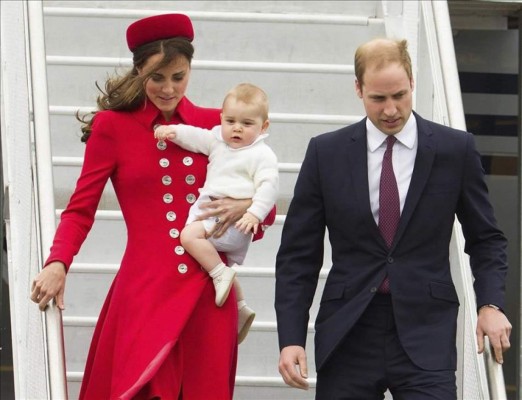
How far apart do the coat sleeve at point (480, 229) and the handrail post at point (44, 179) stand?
132 cm

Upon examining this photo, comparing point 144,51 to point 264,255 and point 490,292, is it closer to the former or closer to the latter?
point 490,292

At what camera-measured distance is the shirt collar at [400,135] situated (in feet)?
14.6

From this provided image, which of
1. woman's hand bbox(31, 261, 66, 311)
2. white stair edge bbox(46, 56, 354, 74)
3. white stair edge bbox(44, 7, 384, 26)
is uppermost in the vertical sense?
white stair edge bbox(44, 7, 384, 26)

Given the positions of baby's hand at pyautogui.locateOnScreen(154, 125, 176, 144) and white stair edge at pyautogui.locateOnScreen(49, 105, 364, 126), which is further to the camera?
white stair edge at pyautogui.locateOnScreen(49, 105, 364, 126)

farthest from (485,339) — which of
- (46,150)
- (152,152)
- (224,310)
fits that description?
(46,150)

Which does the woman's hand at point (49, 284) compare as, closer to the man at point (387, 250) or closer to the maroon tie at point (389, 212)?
the man at point (387, 250)

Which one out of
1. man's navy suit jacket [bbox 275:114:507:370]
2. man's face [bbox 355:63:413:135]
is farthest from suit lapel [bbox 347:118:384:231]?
man's face [bbox 355:63:413:135]

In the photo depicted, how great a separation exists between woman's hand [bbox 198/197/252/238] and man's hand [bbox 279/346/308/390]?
0.50m

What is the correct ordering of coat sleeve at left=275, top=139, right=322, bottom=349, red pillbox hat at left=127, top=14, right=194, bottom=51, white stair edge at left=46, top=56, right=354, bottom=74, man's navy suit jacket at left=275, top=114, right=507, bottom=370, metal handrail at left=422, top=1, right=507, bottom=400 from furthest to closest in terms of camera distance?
white stair edge at left=46, top=56, right=354, bottom=74, metal handrail at left=422, top=1, right=507, bottom=400, red pillbox hat at left=127, top=14, right=194, bottom=51, coat sleeve at left=275, top=139, right=322, bottom=349, man's navy suit jacket at left=275, top=114, right=507, bottom=370

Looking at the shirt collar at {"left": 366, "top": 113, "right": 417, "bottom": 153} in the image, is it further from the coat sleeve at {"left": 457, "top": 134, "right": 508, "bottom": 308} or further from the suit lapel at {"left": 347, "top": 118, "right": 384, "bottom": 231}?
the coat sleeve at {"left": 457, "top": 134, "right": 508, "bottom": 308}

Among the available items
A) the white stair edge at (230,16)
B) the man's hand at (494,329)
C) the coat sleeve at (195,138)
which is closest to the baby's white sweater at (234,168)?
the coat sleeve at (195,138)

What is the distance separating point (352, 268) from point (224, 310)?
20.5 inches

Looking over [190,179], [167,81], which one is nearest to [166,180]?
[190,179]

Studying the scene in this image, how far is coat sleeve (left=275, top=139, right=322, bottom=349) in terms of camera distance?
14.7ft
